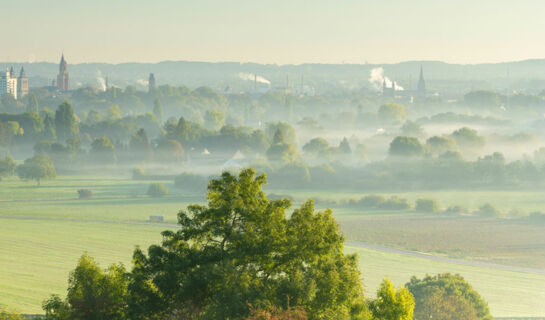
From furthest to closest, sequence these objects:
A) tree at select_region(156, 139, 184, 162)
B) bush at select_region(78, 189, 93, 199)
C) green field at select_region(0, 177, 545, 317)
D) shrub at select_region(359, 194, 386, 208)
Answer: tree at select_region(156, 139, 184, 162), bush at select_region(78, 189, 93, 199), shrub at select_region(359, 194, 386, 208), green field at select_region(0, 177, 545, 317)

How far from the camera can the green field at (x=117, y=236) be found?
4734 centimetres

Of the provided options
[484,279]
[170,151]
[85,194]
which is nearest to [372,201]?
[85,194]

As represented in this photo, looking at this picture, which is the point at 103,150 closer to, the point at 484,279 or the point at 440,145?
the point at 440,145

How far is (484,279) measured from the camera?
51562mm

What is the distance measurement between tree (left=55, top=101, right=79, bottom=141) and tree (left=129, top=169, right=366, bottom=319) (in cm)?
11566

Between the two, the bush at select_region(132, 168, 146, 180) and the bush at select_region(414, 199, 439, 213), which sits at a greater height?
the bush at select_region(132, 168, 146, 180)

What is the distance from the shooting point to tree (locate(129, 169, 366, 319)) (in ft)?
65.1

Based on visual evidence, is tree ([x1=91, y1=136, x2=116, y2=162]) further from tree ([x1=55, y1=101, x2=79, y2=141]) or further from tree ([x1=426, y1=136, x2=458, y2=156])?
tree ([x1=426, y1=136, x2=458, y2=156])

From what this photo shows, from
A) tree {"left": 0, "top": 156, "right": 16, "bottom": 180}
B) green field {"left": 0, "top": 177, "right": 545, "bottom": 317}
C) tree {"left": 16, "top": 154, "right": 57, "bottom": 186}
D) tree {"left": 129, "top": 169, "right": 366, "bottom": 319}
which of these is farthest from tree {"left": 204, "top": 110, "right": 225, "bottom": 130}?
tree {"left": 129, "top": 169, "right": 366, "bottom": 319}

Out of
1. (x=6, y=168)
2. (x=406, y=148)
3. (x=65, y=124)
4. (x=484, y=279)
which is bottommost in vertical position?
(x=484, y=279)

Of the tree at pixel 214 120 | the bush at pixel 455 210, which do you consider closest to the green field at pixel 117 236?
the bush at pixel 455 210

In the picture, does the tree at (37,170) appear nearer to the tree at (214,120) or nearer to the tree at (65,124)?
the tree at (65,124)

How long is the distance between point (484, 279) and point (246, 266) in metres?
34.0

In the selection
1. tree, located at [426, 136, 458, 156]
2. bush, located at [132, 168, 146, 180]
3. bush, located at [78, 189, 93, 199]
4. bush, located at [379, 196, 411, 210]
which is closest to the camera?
bush, located at [379, 196, 411, 210]
